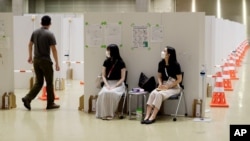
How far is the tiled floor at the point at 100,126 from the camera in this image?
5.81 metres

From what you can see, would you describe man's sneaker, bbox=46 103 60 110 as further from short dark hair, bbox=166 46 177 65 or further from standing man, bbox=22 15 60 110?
short dark hair, bbox=166 46 177 65

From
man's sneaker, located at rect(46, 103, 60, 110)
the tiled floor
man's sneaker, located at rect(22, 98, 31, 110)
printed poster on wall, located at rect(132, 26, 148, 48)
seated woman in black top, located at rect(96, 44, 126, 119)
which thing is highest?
printed poster on wall, located at rect(132, 26, 148, 48)

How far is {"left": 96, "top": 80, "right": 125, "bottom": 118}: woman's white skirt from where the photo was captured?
707cm

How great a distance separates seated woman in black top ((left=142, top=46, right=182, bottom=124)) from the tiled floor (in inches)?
9.1

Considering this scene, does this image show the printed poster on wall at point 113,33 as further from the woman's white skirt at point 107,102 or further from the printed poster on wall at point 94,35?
the woman's white skirt at point 107,102

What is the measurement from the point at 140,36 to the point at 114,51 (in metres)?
0.54

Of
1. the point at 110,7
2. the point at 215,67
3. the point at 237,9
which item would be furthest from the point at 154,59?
the point at 237,9

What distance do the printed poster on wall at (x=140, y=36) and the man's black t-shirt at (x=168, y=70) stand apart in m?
0.54

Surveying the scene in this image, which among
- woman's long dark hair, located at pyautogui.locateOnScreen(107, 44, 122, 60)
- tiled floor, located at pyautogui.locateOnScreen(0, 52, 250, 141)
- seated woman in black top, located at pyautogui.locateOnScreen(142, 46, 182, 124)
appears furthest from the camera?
woman's long dark hair, located at pyautogui.locateOnScreen(107, 44, 122, 60)

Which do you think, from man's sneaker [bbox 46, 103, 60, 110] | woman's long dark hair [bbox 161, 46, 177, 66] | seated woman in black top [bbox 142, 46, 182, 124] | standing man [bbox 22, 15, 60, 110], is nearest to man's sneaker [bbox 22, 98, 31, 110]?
standing man [bbox 22, 15, 60, 110]

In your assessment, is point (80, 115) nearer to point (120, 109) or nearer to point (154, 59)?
point (120, 109)

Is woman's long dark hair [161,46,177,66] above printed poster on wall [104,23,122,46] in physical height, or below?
below

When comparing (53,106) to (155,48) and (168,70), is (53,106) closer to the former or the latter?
(155,48)

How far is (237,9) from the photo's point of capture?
3381 centimetres
